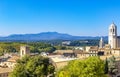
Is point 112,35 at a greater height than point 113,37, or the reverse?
point 112,35

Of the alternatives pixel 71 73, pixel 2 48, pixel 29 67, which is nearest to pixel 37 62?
pixel 29 67

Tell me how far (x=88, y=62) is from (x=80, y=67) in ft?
4.00

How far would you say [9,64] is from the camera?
5781 cm

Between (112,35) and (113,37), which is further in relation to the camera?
(112,35)

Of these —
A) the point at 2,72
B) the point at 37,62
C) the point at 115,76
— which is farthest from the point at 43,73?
the point at 115,76

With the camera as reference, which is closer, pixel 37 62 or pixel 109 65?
pixel 37 62

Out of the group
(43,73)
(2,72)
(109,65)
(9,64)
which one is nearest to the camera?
(43,73)

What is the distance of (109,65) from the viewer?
47000 millimetres

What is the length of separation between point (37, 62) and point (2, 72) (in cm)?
774

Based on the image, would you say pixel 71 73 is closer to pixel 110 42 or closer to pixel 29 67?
pixel 29 67

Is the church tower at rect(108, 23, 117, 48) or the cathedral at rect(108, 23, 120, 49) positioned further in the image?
the church tower at rect(108, 23, 117, 48)

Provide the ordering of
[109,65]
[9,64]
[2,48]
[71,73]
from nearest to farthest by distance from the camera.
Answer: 1. [71,73]
2. [109,65]
3. [9,64]
4. [2,48]

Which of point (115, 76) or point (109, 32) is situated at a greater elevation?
point (109, 32)

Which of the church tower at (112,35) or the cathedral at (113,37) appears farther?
the church tower at (112,35)
